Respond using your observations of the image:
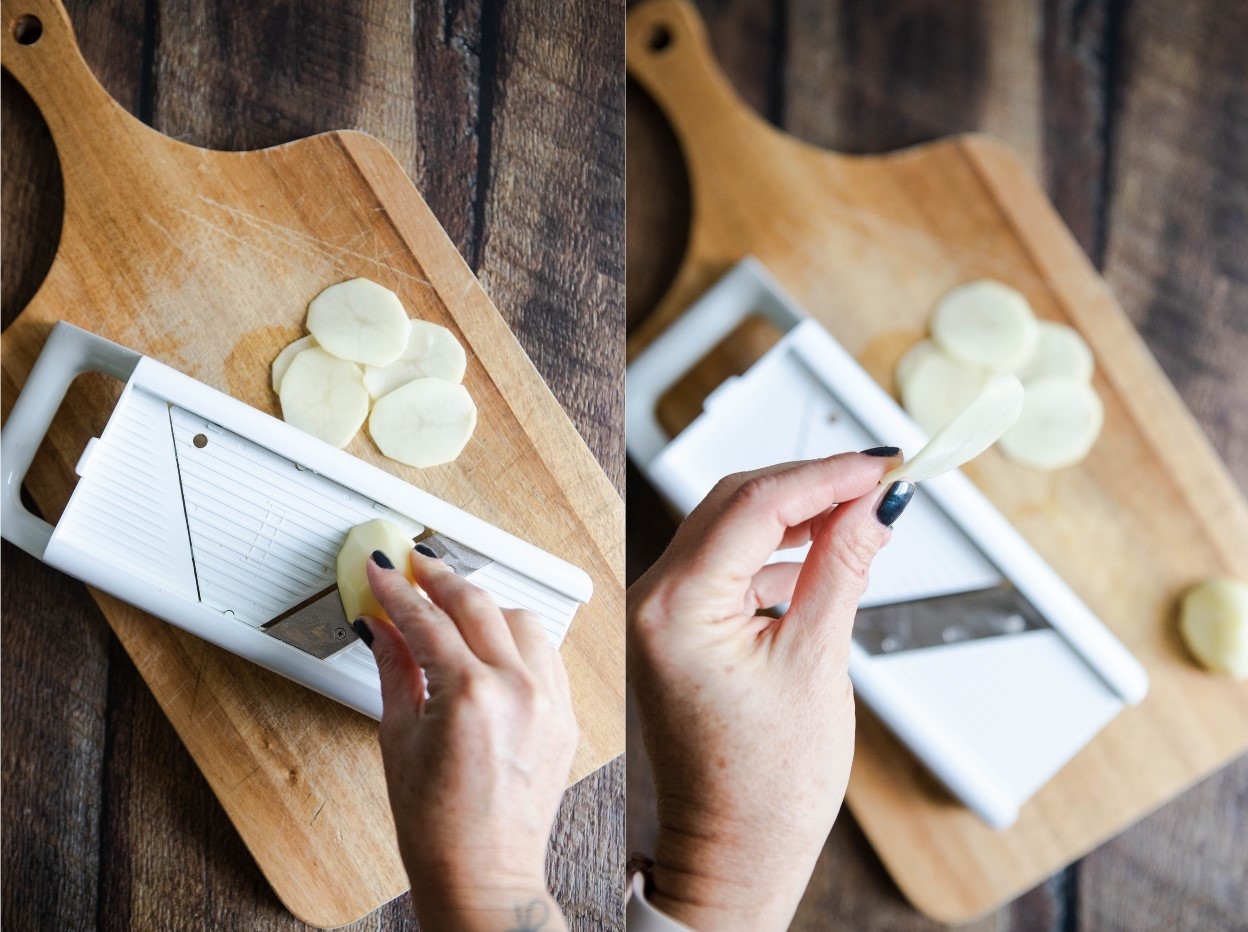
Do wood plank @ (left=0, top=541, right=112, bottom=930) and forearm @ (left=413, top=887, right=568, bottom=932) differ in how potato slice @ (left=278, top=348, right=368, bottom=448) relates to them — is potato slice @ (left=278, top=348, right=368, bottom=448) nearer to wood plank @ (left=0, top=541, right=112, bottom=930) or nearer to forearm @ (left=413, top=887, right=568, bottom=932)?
wood plank @ (left=0, top=541, right=112, bottom=930)

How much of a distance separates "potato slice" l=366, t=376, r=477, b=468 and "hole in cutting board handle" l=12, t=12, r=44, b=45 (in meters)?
0.41

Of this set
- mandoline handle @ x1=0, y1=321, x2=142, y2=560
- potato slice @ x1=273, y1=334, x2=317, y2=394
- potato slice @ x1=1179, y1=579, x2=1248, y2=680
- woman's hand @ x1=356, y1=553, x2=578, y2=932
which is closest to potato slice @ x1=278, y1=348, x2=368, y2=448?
potato slice @ x1=273, y1=334, x2=317, y2=394

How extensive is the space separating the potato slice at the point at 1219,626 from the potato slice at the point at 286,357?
3.08 ft

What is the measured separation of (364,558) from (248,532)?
0.09 metres

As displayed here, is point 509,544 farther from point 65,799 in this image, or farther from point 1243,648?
point 1243,648

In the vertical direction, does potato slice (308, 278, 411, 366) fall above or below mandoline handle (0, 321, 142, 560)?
above

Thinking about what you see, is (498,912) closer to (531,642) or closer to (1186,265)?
(531,642)

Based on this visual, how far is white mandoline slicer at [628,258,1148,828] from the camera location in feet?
2.95

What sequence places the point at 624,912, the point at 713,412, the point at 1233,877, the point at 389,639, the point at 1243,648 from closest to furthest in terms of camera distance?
the point at 389,639
the point at 624,912
the point at 713,412
the point at 1243,648
the point at 1233,877

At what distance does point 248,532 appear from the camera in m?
0.68

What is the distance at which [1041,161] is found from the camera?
1215 millimetres

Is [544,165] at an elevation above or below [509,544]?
above

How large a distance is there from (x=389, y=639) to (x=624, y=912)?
0.31 metres

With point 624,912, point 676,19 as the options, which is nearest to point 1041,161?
point 676,19
